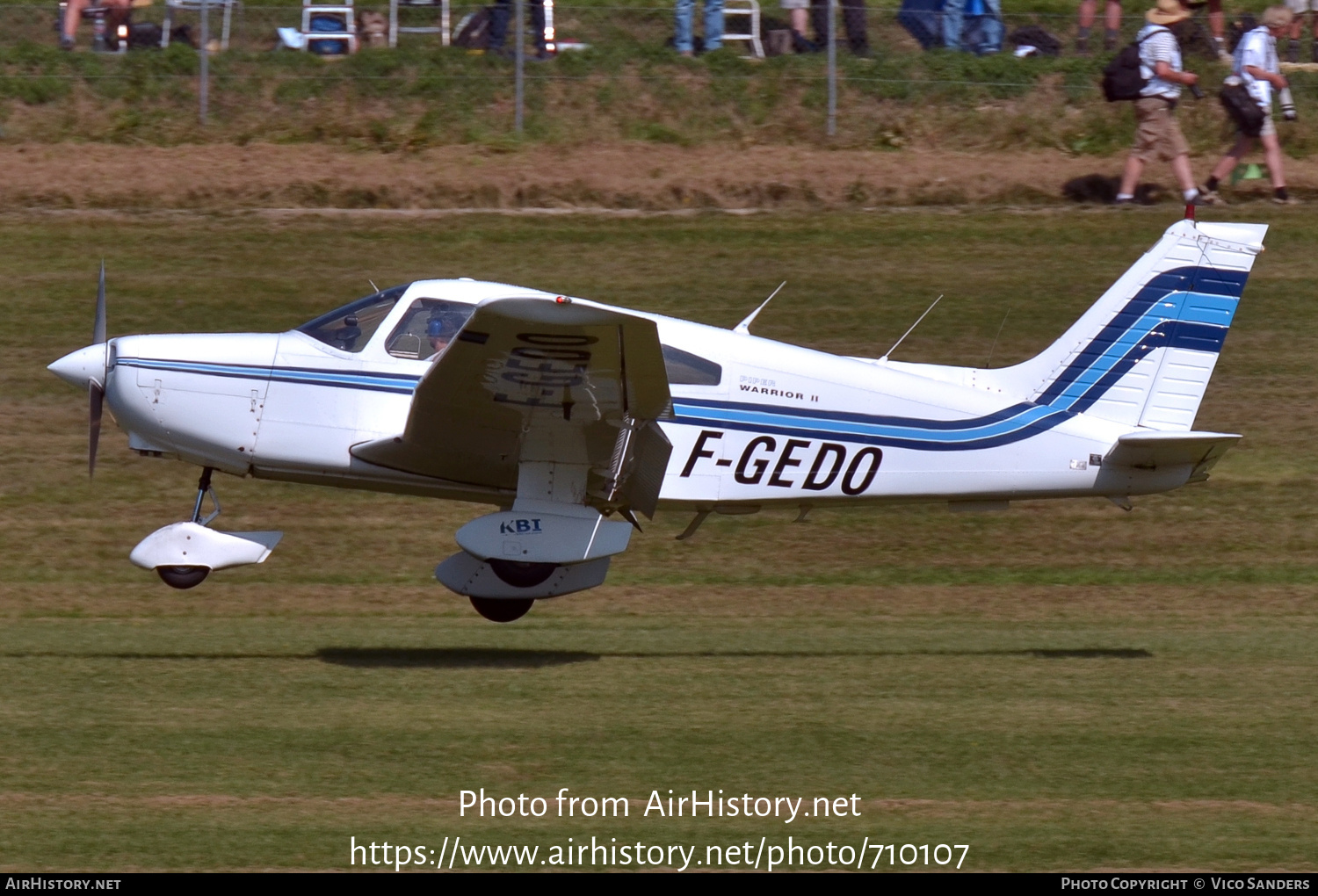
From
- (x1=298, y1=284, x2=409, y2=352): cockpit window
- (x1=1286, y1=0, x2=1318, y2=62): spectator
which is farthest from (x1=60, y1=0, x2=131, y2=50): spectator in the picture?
(x1=1286, y1=0, x2=1318, y2=62): spectator

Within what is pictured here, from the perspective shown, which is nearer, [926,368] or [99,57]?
[926,368]

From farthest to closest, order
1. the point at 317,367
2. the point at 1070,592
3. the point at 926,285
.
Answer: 1. the point at 926,285
2. the point at 1070,592
3. the point at 317,367

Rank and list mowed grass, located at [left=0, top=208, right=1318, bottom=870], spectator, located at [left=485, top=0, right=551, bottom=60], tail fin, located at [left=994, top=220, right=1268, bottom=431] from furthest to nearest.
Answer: spectator, located at [left=485, top=0, right=551, bottom=60] < tail fin, located at [left=994, top=220, right=1268, bottom=431] < mowed grass, located at [left=0, top=208, right=1318, bottom=870]

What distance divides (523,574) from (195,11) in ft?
39.4

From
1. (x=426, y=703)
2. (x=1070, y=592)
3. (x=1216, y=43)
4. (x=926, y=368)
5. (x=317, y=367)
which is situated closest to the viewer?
(x=426, y=703)

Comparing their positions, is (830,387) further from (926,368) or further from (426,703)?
(426,703)

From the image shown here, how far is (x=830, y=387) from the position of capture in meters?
10.0

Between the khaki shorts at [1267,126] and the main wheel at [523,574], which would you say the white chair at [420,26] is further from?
the main wheel at [523,574]

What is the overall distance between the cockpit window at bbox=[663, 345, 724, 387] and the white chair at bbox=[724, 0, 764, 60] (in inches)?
426

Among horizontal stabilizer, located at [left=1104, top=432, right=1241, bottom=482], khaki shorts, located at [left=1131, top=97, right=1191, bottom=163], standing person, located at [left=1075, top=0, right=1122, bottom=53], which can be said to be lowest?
horizontal stabilizer, located at [left=1104, top=432, right=1241, bottom=482]

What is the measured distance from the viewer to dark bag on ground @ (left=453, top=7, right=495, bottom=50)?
19531 mm

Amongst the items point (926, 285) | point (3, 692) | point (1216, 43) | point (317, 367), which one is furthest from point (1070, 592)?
point (1216, 43)

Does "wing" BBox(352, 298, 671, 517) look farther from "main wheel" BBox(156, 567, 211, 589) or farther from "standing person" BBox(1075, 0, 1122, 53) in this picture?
"standing person" BBox(1075, 0, 1122, 53)

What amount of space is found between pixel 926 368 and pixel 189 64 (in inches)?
462
